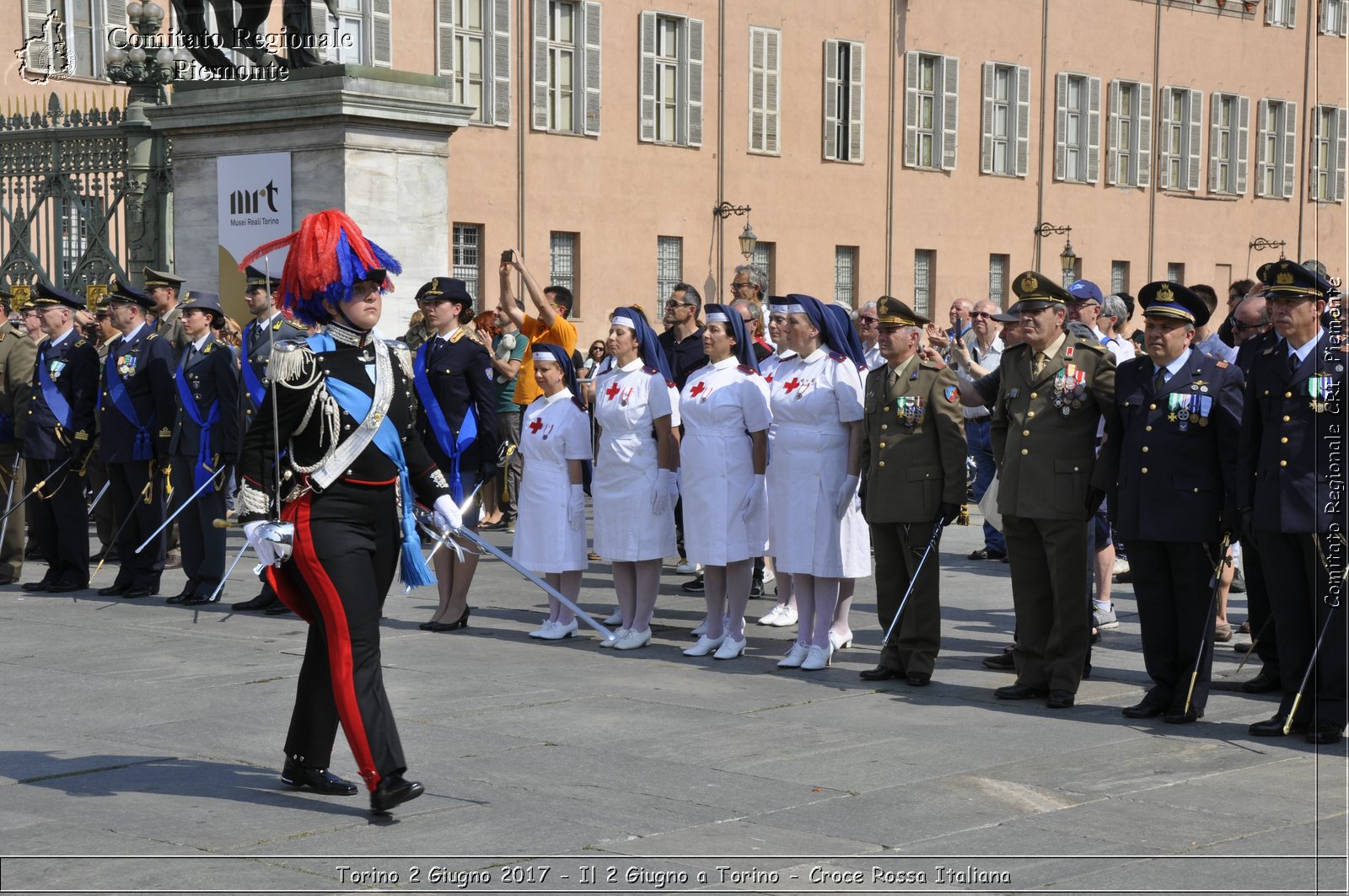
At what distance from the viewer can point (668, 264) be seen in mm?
33625

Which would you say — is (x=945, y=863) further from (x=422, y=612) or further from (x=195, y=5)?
(x=195, y=5)

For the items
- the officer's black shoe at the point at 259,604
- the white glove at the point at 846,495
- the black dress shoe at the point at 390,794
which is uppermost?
the white glove at the point at 846,495

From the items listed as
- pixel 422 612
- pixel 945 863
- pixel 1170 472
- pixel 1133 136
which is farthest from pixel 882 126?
pixel 945 863

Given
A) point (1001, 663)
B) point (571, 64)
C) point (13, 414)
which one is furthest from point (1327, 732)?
point (571, 64)

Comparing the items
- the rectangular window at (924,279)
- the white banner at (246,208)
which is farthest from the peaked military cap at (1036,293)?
the rectangular window at (924,279)

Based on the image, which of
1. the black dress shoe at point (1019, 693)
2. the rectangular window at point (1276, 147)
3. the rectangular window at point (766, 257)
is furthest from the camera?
the rectangular window at point (1276, 147)

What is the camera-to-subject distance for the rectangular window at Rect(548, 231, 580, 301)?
104 ft

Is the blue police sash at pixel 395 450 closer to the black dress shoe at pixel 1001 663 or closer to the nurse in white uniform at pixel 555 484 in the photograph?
the nurse in white uniform at pixel 555 484

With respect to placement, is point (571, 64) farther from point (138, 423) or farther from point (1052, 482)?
point (1052, 482)

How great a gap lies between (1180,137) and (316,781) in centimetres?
3961

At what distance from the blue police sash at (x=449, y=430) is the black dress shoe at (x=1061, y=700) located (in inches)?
153

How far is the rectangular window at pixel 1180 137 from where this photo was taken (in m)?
43.2

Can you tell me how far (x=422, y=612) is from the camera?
39.4ft

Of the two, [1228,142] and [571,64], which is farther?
[1228,142]
